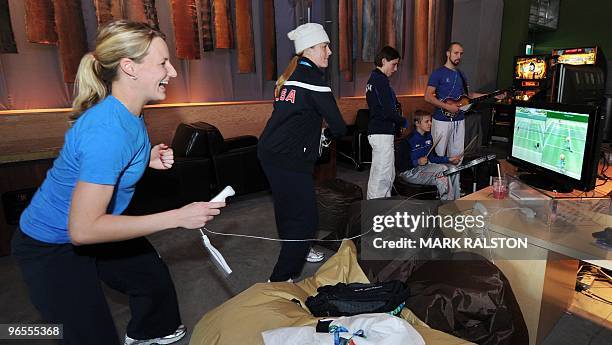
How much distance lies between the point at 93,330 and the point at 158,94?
83 centimetres

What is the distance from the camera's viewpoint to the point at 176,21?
423cm

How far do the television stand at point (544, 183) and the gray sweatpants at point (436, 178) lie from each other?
1019 millimetres

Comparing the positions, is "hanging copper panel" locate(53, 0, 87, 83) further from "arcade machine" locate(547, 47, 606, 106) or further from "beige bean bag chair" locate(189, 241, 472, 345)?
"arcade machine" locate(547, 47, 606, 106)

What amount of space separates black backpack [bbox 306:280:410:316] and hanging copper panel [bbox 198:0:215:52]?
3.82 m

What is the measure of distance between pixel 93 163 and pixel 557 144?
6.44 feet

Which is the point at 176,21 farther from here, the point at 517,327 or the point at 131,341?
the point at 517,327

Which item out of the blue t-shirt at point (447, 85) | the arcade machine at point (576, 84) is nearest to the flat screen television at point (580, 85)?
the arcade machine at point (576, 84)

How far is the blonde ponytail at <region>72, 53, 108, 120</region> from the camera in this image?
1.22m

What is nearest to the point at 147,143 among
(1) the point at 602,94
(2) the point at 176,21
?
(1) the point at 602,94

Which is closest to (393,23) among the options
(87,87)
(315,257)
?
(315,257)

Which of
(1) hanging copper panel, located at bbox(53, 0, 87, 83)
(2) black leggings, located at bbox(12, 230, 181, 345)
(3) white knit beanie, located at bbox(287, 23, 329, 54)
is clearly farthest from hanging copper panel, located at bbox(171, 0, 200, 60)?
(2) black leggings, located at bbox(12, 230, 181, 345)

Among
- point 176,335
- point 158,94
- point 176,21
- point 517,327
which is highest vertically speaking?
point 176,21

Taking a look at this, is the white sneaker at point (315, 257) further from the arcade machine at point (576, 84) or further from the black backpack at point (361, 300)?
the arcade machine at point (576, 84)

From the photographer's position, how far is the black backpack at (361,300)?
1443mm
